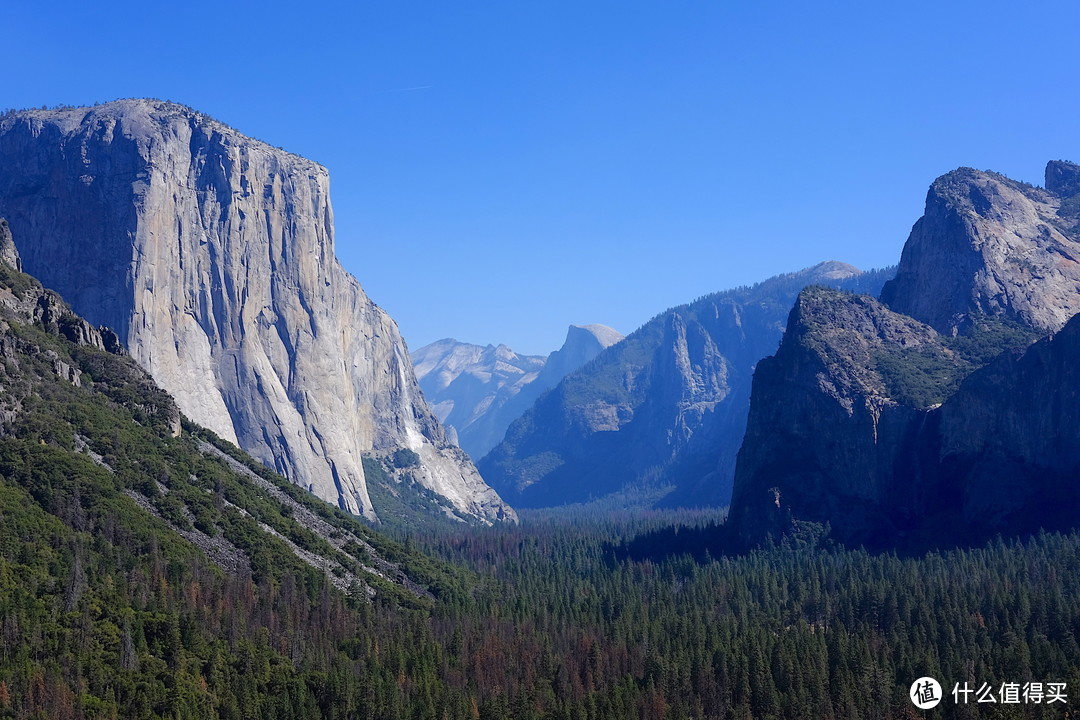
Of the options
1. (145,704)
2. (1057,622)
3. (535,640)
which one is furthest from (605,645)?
(145,704)

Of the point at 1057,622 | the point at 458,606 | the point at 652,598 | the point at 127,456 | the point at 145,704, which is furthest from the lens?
the point at 652,598

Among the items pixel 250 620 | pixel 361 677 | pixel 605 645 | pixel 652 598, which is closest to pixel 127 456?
pixel 250 620

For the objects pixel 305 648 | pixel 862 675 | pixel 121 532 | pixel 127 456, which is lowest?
pixel 862 675

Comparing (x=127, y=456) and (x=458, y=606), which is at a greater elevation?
(x=127, y=456)

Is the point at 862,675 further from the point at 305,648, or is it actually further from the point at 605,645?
the point at 305,648

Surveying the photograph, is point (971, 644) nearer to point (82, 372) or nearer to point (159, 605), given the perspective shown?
point (159, 605)

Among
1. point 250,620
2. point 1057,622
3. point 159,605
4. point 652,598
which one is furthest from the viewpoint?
point 652,598

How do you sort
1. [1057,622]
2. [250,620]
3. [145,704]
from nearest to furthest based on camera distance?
1. [145,704]
2. [250,620]
3. [1057,622]

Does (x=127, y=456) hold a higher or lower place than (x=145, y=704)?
higher

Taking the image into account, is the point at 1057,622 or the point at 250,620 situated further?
the point at 1057,622

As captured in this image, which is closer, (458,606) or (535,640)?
(535,640)
